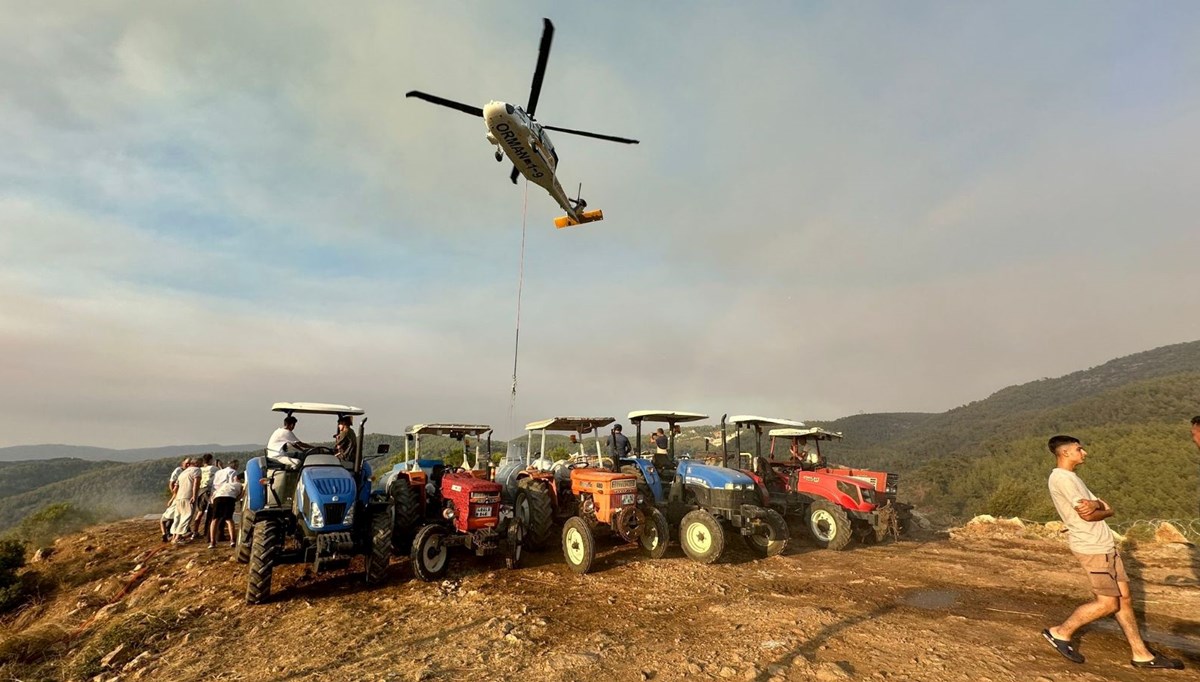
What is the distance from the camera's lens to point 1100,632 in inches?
196

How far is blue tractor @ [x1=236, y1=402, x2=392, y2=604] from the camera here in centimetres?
632

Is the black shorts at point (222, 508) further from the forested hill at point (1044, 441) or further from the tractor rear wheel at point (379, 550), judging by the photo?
the forested hill at point (1044, 441)

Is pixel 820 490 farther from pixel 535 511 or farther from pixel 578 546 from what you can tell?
pixel 535 511

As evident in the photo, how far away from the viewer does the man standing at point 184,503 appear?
10453 millimetres

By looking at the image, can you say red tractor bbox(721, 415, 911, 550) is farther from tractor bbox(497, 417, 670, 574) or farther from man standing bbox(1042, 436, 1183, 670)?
man standing bbox(1042, 436, 1183, 670)

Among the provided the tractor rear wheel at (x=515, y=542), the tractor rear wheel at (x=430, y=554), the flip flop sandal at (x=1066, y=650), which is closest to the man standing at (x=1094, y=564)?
the flip flop sandal at (x=1066, y=650)

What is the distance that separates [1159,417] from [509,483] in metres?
98.7

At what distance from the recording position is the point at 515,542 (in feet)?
26.1

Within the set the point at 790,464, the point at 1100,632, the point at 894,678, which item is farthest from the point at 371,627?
the point at 790,464

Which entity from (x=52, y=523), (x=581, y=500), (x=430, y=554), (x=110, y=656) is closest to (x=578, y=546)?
(x=581, y=500)

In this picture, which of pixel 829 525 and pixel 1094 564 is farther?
pixel 829 525

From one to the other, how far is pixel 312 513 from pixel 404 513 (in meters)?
1.88

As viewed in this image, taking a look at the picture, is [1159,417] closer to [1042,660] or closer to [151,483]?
[1042,660]

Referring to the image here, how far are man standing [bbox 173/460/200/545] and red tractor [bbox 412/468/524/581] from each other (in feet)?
20.2
